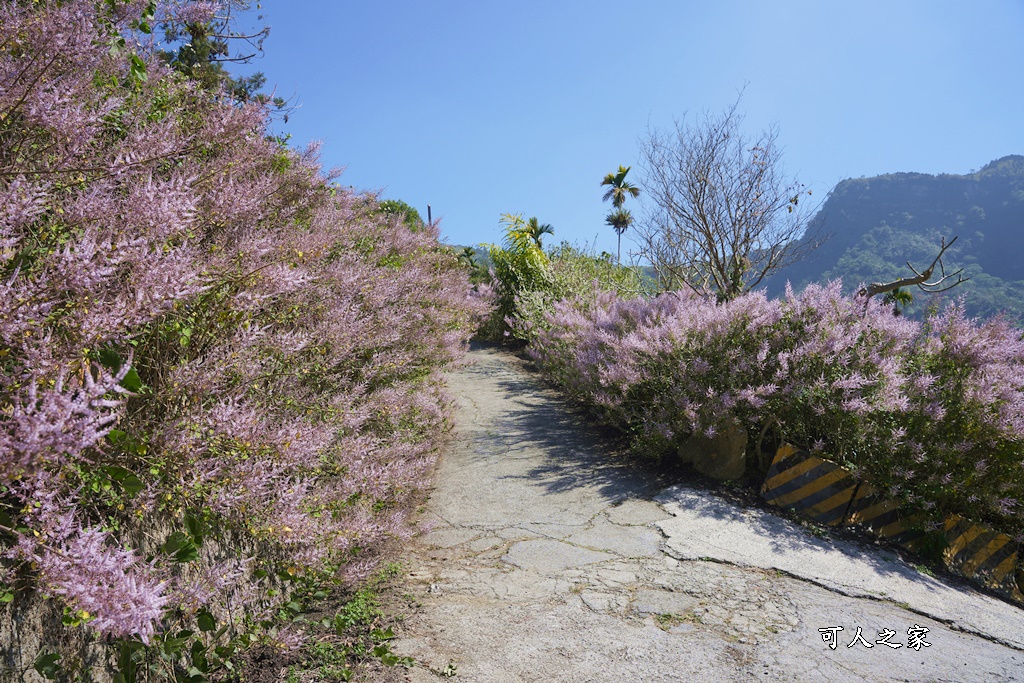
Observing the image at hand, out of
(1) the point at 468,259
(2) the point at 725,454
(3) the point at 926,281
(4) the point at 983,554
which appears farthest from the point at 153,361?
(1) the point at 468,259

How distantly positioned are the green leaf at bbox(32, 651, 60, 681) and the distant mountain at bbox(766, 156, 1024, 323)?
138m

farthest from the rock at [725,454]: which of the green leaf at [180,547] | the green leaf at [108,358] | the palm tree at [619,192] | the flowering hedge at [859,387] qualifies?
the palm tree at [619,192]

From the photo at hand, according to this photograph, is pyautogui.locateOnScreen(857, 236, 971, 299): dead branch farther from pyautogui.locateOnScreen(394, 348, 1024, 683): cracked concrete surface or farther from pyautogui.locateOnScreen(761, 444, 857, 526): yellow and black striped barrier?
pyautogui.locateOnScreen(394, 348, 1024, 683): cracked concrete surface

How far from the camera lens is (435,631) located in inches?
125

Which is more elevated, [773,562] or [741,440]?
[741,440]

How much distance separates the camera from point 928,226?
16800 centimetres

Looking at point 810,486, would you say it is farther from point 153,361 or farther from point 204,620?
point 153,361

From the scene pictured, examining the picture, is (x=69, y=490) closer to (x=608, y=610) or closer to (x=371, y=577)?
(x=371, y=577)

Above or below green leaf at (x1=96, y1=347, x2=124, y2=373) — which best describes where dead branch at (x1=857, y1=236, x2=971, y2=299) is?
above

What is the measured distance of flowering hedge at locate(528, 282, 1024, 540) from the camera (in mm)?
5156

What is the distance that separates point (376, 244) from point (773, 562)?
463 cm

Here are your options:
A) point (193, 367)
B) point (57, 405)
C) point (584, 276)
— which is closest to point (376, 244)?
point (193, 367)

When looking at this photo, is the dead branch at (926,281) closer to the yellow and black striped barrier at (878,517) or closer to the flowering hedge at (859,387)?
the flowering hedge at (859,387)

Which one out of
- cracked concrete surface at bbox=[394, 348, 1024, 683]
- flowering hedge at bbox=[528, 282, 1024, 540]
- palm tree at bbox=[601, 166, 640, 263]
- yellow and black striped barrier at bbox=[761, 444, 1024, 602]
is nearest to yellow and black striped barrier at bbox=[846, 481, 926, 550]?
yellow and black striped barrier at bbox=[761, 444, 1024, 602]
